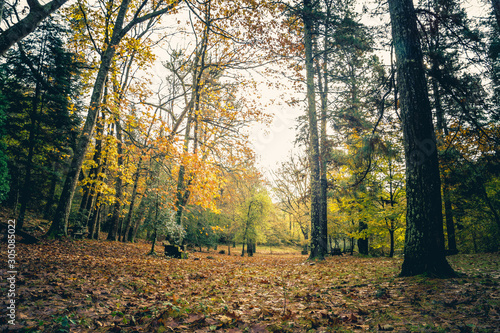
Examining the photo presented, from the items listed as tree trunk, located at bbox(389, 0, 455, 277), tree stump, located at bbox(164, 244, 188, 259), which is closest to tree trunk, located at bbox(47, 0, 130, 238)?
tree stump, located at bbox(164, 244, 188, 259)

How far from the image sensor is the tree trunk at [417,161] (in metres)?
3.97

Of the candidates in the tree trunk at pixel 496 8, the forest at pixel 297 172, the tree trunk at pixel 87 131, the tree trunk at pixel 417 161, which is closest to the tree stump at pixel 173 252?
the forest at pixel 297 172

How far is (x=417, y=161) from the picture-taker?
426cm

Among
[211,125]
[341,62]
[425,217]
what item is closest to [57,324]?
[425,217]

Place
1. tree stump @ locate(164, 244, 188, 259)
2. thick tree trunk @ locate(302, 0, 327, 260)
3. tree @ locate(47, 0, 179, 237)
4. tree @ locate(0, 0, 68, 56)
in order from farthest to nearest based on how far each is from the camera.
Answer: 1. tree stump @ locate(164, 244, 188, 259)
2. thick tree trunk @ locate(302, 0, 327, 260)
3. tree @ locate(47, 0, 179, 237)
4. tree @ locate(0, 0, 68, 56)

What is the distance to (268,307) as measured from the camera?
10.3 feet

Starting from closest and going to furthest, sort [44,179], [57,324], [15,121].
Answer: [57,324], [15,121], [44,179]

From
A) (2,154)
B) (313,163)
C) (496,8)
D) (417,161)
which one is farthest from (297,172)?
(2,154)

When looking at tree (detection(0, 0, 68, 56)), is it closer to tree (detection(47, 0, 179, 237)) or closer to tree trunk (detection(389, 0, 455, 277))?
tree (detection(47, 0, 179, 237))

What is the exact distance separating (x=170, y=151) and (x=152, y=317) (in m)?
6.00

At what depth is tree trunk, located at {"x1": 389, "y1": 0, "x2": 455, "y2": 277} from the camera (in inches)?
156

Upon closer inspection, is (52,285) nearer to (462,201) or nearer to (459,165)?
(459,165)

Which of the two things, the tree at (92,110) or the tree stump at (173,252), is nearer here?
the tree at (92,110)

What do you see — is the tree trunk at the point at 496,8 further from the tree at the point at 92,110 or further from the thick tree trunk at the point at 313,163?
the tree at the point at 92,110
